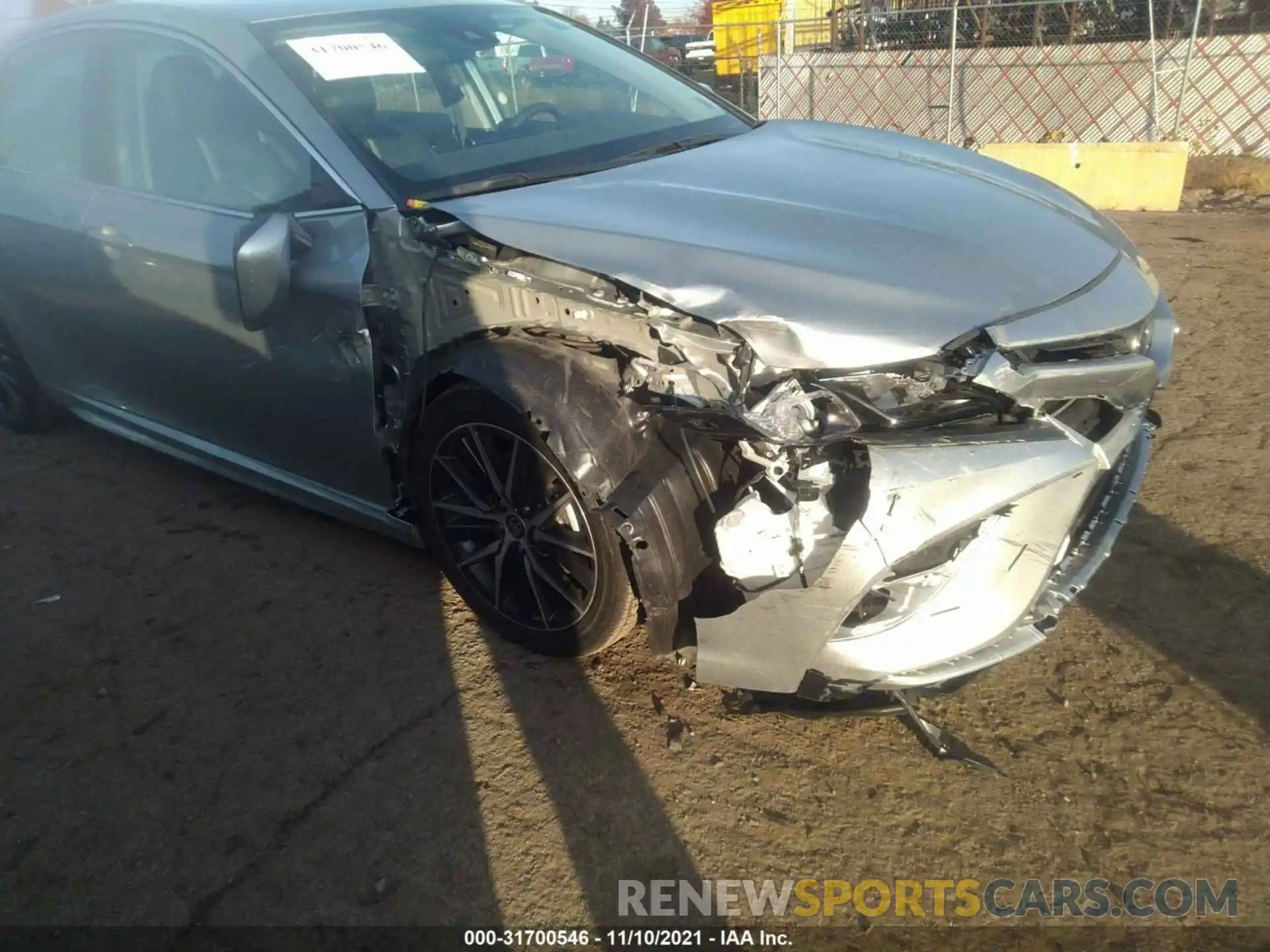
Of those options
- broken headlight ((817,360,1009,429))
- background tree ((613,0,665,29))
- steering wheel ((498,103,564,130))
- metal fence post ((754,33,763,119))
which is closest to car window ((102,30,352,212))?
steering wheel ((498,103,564,130))

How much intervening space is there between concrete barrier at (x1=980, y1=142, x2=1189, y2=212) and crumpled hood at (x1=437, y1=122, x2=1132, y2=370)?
645 cm

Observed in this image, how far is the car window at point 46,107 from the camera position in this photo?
358 cm

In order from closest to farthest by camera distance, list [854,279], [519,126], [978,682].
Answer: [854,279], [978,682], [519,126]

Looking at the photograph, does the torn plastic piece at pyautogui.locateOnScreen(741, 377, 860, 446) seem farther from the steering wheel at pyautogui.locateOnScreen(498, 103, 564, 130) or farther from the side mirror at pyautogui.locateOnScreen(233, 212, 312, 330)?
the steering wheel at pyautogui.locateOnScreen(498, 103, 564, 130)

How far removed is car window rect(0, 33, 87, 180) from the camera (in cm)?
358

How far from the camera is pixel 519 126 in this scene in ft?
10.4

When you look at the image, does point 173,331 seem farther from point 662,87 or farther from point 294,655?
point 662,87

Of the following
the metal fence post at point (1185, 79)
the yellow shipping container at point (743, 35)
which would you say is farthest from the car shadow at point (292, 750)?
the yellow shipping container at point (743, 35)

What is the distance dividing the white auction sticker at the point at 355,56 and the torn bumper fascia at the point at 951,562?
2027 mm

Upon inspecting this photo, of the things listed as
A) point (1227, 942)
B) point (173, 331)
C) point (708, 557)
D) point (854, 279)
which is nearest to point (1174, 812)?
point (1227, 942)

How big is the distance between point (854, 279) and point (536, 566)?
1131mm

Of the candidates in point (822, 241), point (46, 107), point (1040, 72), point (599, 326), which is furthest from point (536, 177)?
point (1040, 72)

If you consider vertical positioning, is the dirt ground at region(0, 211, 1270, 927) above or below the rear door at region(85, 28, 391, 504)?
below

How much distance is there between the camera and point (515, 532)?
269 cm
